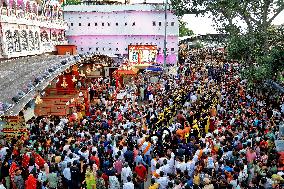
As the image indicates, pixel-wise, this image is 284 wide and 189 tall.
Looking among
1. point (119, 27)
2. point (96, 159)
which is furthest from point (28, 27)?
point (96, 159)

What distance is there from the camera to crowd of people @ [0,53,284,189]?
402 inches

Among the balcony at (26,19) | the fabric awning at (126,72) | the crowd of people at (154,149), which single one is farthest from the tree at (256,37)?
the balcony at (26,19)

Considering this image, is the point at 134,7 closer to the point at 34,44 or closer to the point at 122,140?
the point at 34,44

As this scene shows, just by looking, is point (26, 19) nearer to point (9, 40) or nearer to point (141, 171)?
point (9, 40)

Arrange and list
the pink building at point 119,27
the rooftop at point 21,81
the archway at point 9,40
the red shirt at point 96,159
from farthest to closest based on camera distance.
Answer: the pink building at point 119,27, the archway at point 9,40, the rooftop at point 21,81, the red shirt at point 96,159

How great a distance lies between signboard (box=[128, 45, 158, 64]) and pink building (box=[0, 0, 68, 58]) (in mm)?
7604

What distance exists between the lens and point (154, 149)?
1324 centimetres

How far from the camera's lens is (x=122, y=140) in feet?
42.4

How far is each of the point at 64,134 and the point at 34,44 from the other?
17.4 metres

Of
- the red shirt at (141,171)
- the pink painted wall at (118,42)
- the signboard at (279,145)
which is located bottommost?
the red shirt at (141,171)

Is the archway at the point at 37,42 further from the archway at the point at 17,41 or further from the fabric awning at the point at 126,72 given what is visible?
the fabric awning at the point at 126,72

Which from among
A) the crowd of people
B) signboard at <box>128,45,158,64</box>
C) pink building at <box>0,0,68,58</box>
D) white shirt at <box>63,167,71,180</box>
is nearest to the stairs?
the crowd of people

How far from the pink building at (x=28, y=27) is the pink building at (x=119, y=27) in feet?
16.0

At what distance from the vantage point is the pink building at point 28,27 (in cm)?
2381
